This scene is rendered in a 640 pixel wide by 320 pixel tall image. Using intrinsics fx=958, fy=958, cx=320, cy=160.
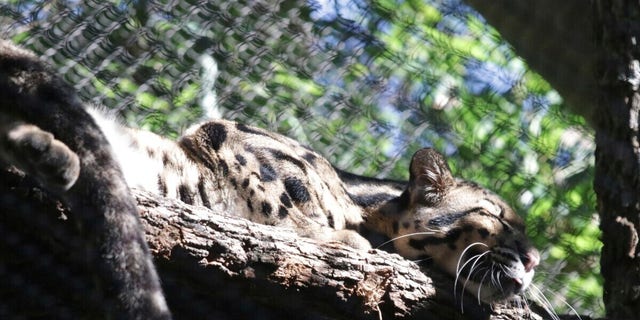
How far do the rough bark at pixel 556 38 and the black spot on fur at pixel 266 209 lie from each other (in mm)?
979

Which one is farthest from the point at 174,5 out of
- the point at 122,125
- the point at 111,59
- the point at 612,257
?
the point at 612,257

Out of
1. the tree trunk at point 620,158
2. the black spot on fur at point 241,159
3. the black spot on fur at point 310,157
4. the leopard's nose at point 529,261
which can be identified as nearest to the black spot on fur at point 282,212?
the black spot on fur at point 241,159

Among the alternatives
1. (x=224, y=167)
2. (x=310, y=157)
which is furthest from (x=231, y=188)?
(x=310, y=157)

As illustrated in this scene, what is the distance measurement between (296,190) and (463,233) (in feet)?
1.55

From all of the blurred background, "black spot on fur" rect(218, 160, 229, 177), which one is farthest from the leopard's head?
the blurred background

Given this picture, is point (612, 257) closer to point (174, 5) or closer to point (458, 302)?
point (458, 302)

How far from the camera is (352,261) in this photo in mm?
2135

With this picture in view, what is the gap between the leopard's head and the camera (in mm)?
2432

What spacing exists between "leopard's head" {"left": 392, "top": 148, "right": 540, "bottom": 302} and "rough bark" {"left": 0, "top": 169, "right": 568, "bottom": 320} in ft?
0.61

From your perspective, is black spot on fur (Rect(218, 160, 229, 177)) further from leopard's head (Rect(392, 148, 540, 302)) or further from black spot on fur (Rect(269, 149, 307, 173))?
leopard's head (Rect(392, 148, 540, 302))

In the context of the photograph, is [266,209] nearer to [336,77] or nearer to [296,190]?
[296,190]

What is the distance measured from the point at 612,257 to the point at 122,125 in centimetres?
135

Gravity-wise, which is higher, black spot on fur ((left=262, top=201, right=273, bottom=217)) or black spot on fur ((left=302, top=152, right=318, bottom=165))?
black spot on fur ((left=262, top=201, right=273, bottom=217))

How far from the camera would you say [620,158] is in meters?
2.48
